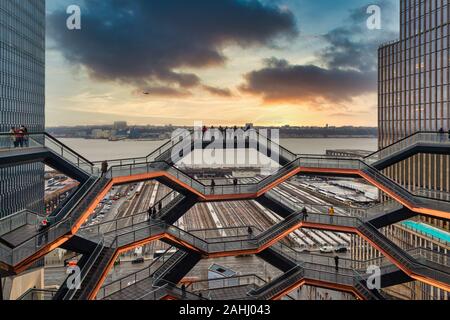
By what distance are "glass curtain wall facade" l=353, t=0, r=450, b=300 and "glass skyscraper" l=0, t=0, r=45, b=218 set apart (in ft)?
212

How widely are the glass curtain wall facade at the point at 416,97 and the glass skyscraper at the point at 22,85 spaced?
64.6 m

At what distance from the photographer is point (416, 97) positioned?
185 feet

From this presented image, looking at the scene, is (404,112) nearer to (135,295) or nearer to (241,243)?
(241,243)

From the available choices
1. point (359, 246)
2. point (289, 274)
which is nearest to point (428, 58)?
point (359, 246)

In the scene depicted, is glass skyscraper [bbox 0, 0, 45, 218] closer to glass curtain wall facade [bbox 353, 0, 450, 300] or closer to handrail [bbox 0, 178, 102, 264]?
handrail [bbox 0, 178, 102, 264]

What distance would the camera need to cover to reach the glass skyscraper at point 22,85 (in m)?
57.4

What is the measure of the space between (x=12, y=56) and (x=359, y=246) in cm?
7427

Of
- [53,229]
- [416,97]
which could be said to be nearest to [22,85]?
[53,229]

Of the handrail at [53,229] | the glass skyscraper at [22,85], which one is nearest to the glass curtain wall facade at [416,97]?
the handrail at [53,229]

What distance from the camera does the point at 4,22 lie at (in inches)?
2196

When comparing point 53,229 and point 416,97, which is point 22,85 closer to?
point 53,229

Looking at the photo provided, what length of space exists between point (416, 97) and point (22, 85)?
77692mm

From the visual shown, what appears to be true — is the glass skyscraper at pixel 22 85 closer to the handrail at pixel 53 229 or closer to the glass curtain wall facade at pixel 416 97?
the handrail at pixel 53 229

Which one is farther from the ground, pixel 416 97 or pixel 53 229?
pixel 416 97
